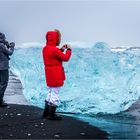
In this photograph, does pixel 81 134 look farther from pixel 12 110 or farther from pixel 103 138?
pixel 12 110

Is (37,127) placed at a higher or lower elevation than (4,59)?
lower

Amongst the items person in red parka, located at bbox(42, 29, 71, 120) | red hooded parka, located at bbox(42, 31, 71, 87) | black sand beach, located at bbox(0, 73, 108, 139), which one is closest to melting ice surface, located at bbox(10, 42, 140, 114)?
black sand beach, located at bbox(0, 73, 108, 139)

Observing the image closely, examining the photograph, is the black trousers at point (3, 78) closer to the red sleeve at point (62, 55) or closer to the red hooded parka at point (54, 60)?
the red hooded parka at point (54, 60)

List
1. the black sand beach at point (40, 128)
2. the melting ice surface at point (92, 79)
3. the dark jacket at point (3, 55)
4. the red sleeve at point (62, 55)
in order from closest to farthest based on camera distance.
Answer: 1. the black sand beach at point (40, 128)
2. the red sleeve at point (62, 55)
3. the dark jacket at point (3, 55)
4. the melting ice surface at point (92, 79)

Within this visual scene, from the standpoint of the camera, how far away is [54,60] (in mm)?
6297

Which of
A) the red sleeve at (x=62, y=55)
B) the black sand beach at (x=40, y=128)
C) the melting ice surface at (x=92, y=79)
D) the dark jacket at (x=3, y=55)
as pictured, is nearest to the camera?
the black sand beach at (x=40, y=128)

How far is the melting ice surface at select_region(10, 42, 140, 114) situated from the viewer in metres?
7.88

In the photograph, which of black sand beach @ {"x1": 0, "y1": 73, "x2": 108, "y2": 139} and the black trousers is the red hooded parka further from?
the black trousers

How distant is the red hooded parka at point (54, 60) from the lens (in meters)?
6.25

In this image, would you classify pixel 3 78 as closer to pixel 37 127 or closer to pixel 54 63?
pixel 54 63

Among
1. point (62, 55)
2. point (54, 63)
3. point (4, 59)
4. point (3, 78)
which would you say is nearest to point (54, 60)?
point (54, 63)

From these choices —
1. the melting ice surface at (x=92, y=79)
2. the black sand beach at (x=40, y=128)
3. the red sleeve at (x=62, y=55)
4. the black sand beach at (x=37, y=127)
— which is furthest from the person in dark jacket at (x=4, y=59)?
the red sleeve at (x=62, y=55)

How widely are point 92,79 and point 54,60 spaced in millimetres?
2044

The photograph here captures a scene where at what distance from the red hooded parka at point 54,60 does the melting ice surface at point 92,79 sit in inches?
65.8
